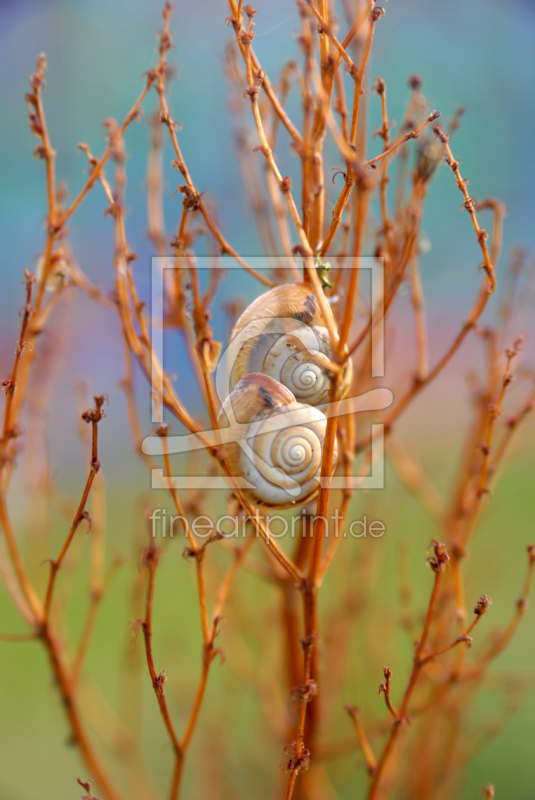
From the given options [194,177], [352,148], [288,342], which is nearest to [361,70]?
[352,148]

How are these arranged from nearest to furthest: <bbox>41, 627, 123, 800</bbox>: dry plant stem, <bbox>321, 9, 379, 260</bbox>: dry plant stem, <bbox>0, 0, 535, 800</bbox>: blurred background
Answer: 1. <bbox>321, 9, 379, 260</bbox>: dry plant stem
2. <bbox>41, 627, 123, 800</bbox>: dry plant stem
3. <bbox>0, 0, 535, 800</bbox>: blurred background

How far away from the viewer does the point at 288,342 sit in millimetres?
435

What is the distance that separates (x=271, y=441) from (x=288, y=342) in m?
0.07

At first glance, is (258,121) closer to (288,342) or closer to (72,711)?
(288,342)

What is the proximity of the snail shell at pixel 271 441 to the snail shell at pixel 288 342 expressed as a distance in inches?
0.8

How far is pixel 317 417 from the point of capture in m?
A: 0.42

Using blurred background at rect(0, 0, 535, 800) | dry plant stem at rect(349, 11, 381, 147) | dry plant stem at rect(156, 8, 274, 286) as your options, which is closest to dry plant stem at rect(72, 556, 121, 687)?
dry plant stem at rect(156, 8, 274, 286)

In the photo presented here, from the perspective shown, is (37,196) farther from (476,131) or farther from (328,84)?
(328,84)

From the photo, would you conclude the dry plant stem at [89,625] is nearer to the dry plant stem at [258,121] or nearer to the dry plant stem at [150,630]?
the dry plant stem at [150,630]

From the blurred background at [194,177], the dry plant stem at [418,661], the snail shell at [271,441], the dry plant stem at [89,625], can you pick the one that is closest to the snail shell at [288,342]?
the snail shell at [271,441]

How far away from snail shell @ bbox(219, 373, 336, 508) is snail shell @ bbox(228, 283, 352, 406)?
0.06 ft

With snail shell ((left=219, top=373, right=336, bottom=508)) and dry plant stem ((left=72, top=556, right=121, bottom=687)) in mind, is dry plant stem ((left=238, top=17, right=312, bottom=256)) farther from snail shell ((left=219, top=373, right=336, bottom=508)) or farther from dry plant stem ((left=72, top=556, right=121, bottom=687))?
dry plant stem ((left=72, top=556, right=121, bottom=687))

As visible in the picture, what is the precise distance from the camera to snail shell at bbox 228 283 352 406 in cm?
43

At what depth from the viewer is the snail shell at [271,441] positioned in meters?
0.41
